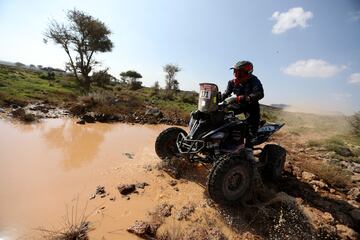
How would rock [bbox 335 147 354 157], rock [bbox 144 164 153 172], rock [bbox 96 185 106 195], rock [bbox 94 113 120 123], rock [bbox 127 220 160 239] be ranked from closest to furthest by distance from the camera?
rock [bbox 127 220 160 239]
rock [bbox 96 185 106 195]
rock [bbox 144 164 153 172]
rock [bbox 335 147 354 157]
rock [bbox 94 113 120 123]

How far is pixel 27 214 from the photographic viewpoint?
13.4ft

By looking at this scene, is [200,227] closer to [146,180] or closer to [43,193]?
[146,180]

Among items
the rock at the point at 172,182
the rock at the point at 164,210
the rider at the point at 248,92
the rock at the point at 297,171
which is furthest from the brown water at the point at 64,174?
the rock at the point at 297,171

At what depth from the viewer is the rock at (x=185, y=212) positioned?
421 cm

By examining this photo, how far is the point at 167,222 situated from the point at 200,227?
0.47m

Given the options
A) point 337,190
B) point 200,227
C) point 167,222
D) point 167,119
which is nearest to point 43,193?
point 167,222

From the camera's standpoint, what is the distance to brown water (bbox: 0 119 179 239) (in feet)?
13.3

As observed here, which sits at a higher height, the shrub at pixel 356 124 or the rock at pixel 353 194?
the shrub at pixel 356 124

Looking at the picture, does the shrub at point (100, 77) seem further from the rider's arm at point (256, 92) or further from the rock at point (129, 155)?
the rider's arm at point (256, 92)

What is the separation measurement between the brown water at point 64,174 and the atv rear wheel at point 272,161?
2248 millimetres

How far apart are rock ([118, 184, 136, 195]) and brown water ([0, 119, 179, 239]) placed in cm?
10

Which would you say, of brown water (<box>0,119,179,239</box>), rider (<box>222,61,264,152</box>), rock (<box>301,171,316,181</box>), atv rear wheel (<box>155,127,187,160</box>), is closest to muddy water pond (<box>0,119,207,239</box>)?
brown water (<box>0,119,179,239</box>)

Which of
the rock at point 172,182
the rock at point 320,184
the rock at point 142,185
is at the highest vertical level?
the rock at point 320,184

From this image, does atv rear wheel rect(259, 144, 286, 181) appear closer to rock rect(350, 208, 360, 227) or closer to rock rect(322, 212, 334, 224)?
rock rect(322, 212, 334, 224)
